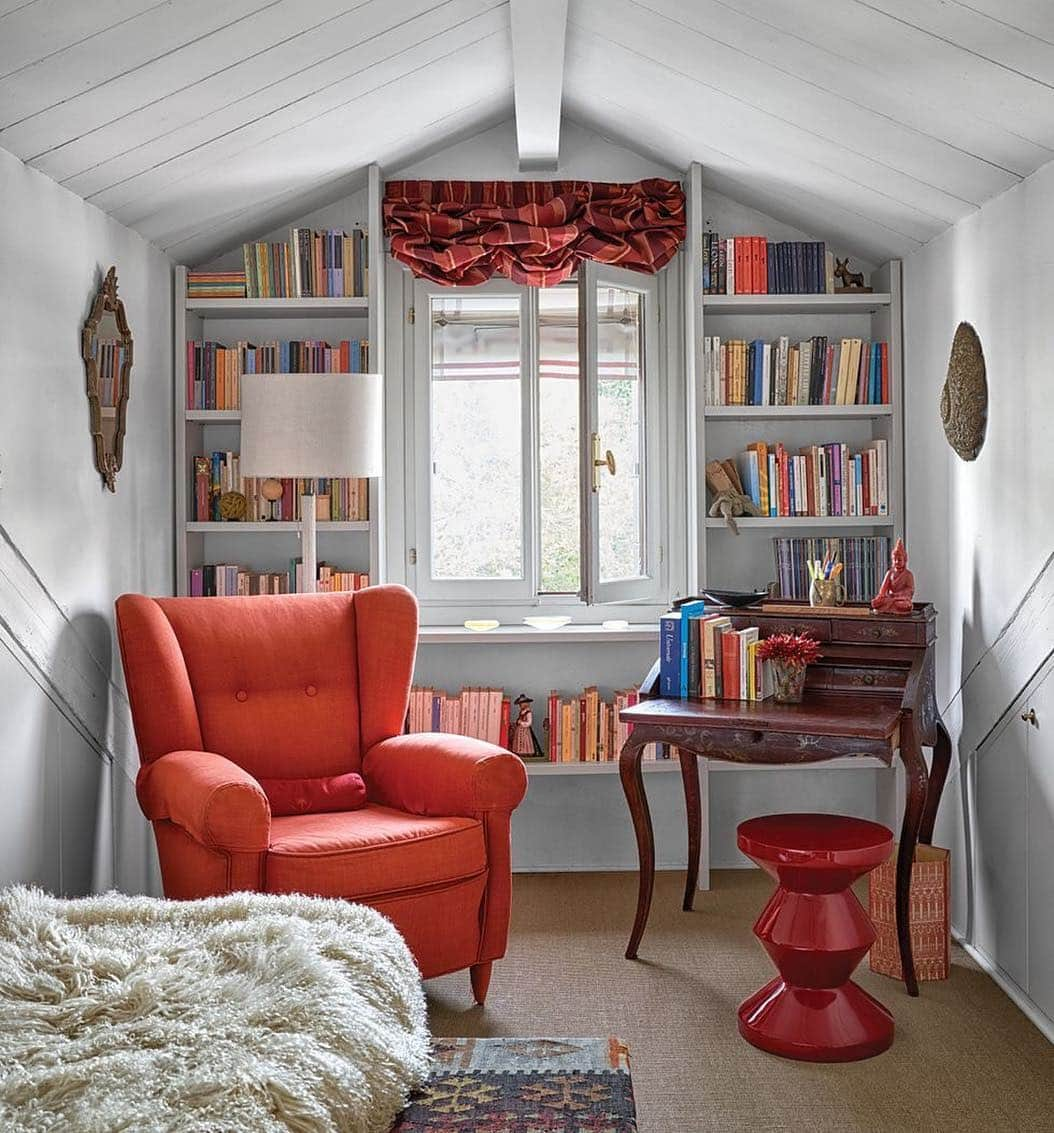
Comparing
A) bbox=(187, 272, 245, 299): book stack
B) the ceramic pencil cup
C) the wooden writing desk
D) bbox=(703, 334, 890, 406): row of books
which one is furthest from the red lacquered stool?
bbox=(187, 272, 245, 299): book stack

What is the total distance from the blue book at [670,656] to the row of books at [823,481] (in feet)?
3.18

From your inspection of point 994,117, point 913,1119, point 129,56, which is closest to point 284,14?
point 129,56

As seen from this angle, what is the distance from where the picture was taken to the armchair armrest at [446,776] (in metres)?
3.22

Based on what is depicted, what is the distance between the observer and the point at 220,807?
2.88 metres

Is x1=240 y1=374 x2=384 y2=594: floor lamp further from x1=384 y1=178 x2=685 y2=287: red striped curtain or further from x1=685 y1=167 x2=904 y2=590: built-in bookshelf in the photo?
x1=685 y1=167 x2=904 y2=590: built-in bookshelf

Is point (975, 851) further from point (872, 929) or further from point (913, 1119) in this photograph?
point (913, 1119)

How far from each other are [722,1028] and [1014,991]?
0.78 m

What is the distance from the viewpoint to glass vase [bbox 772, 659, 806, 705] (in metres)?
3.50

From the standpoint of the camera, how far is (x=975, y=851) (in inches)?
144

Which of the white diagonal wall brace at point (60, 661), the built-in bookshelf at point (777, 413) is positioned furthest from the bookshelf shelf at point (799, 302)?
the white diagonal wall brace at point (60, 661)

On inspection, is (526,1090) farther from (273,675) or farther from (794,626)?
(794,626)

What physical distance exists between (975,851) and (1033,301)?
59.9 inches

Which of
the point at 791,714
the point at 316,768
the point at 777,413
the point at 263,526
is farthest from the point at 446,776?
the point at 777,413

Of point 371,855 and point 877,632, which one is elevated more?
point 877,632
